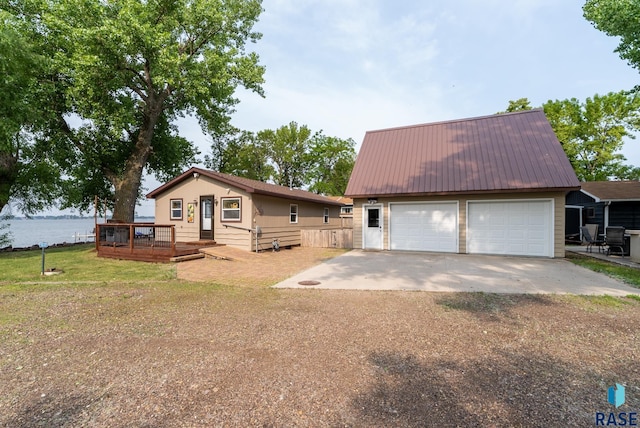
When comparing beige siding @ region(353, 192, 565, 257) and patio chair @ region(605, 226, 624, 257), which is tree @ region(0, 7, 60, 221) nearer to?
beige siding @ region(353, 192, 565, 257)

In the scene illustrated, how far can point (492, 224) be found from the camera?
11.9 metres

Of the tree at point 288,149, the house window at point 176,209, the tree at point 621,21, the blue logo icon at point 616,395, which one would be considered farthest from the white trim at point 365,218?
the tree at point 288,149

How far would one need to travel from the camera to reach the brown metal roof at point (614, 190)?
50.7 feet

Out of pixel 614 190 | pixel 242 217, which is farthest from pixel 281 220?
pixel 614 190

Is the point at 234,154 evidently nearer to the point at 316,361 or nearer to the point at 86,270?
the point at 86,270

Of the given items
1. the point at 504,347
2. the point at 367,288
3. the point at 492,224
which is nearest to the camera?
the point at 504,347

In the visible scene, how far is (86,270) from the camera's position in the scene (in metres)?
8.88

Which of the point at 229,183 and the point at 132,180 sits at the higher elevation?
the point at 132,180

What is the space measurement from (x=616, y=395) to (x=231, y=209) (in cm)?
1265

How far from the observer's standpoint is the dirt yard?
2354 mm

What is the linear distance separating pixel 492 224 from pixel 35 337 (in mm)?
13103

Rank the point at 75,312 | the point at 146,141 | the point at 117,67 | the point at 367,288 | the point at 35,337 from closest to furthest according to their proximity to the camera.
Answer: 1. the point at 35,337
2. the point at 75,312
3. the point at 367,288
4. the point at 117,67
5. the point at 146,141

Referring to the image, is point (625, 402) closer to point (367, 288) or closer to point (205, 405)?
point (205, 405)

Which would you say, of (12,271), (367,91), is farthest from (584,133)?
(12,271)
